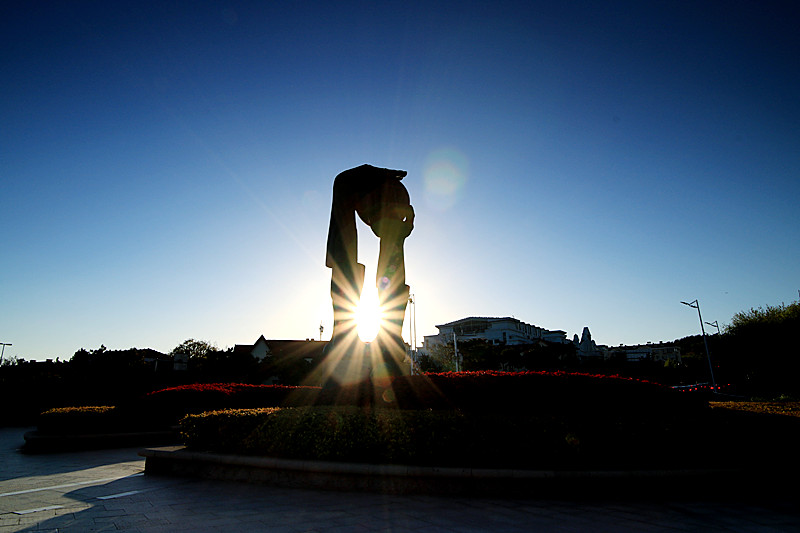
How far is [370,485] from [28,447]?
10.1m

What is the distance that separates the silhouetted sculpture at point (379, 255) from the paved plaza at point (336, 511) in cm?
389

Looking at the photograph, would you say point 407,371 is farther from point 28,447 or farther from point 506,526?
point 28,447

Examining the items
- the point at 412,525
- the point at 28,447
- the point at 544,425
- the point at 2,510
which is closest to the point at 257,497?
the point at 412,525

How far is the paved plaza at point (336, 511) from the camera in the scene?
12.9ft

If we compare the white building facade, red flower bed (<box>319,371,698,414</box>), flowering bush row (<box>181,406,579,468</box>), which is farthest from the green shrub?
the white building facade

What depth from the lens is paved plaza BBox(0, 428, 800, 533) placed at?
3928 mm

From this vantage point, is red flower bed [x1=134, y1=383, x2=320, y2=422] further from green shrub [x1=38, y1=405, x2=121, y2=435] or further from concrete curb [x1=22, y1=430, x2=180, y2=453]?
green shrub [x1=38, y1=405, x2=121, y2=435]

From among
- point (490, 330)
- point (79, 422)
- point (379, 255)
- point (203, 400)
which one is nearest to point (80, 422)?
point (79, 422)

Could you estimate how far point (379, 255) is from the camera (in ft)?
30.8

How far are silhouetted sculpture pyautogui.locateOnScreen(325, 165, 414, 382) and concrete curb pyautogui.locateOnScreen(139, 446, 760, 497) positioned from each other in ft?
11.3

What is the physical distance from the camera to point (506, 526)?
12.9 ft

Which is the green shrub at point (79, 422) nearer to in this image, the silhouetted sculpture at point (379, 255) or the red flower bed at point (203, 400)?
the red flower bed at point (203, 400)

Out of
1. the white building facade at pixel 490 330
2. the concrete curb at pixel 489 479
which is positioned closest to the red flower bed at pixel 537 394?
the concrete curb at pixel 489 479

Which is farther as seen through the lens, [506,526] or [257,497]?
[257,497]
